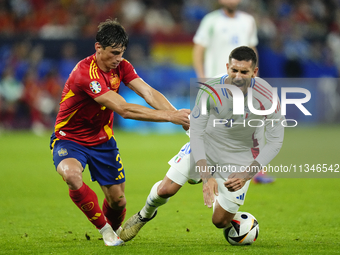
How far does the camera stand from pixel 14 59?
53.0ft

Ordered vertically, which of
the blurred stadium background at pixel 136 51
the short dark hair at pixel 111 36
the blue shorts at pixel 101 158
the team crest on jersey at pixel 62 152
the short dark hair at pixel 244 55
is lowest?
the blurred stadium background at pixel 136 51

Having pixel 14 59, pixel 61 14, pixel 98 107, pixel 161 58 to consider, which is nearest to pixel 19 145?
pixel 14 59

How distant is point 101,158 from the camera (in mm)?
4906

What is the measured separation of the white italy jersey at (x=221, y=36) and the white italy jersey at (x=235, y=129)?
106 inches

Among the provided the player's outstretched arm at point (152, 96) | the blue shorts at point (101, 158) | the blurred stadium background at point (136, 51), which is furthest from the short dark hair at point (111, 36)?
the blurred stadium background at point (136, 51)

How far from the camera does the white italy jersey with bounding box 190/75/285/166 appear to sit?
14.6ft

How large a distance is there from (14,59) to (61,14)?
11.2 feet

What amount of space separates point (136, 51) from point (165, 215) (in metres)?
11.0

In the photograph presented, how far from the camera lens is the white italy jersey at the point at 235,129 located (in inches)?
175

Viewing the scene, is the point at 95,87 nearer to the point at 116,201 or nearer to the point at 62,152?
the point at 62,152

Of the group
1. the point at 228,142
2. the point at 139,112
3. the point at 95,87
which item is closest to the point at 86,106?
the point at 95,87

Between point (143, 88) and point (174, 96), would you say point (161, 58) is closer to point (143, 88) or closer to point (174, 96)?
point (174, 96)

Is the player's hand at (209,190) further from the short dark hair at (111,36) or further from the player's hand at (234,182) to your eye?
the short dark hair at (111,36)

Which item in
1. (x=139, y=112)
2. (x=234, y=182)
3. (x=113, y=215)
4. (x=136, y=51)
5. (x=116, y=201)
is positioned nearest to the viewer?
(x=234, y=182)
